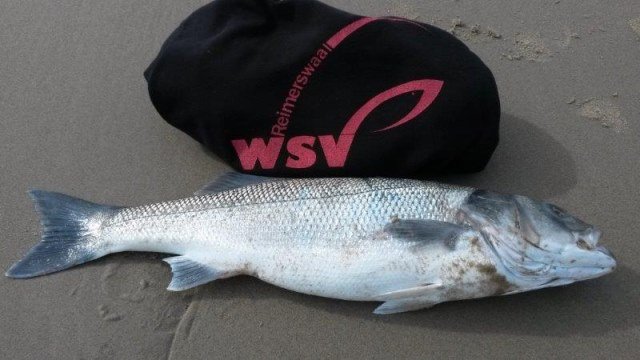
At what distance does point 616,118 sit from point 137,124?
3.90 metres

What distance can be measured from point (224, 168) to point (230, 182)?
0.36m

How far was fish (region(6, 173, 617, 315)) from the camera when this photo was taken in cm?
330

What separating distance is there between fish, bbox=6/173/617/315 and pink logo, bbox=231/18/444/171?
0.22 m

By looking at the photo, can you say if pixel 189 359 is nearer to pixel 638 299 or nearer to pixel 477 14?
pixel 638 299

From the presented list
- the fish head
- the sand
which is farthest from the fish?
the sand

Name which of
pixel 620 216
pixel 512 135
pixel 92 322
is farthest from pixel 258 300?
pixel 620 216

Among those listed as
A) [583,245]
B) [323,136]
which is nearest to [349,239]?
[323,136]

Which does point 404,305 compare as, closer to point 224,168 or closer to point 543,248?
point 543,248

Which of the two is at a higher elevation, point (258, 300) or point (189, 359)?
point (258, 300)

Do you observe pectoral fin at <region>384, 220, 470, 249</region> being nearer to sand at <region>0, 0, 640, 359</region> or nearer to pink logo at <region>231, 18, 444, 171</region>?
sand at <region>0, 0, 640, 359</region>

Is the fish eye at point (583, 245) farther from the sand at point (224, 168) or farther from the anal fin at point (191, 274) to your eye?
the anal fin at point (191, 274)

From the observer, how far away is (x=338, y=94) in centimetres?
385

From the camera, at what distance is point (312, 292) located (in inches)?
137

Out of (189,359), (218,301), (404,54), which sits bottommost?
(189,359)
